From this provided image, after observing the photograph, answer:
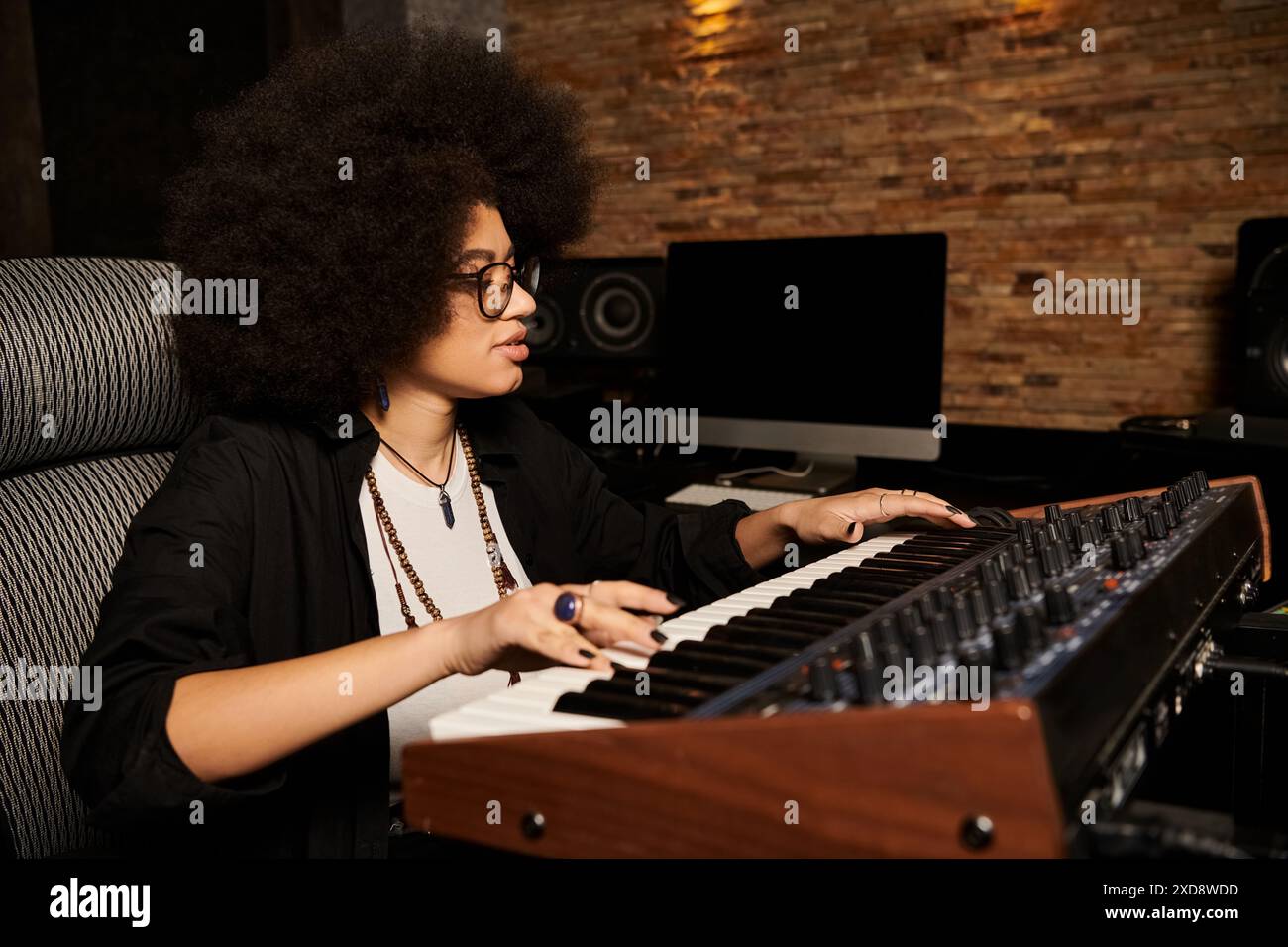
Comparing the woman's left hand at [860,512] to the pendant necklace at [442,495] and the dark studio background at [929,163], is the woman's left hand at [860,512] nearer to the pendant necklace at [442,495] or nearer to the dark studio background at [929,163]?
the pendant necklace at [442,495]

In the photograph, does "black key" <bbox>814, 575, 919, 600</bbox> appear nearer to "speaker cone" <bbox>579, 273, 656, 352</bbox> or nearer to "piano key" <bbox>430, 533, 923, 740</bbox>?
"piano key" <bbox>430, 533, 923, 740</bbox>

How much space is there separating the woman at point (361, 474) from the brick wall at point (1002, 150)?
A: 176 cm

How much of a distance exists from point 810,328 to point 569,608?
2085 mm

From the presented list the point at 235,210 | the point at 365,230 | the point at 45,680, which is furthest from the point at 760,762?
the point at 235,210

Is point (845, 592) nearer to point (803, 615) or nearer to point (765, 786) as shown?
point (803, 615)

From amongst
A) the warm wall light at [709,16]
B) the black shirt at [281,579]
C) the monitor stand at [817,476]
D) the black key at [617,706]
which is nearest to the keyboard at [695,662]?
the black key at [617,706]

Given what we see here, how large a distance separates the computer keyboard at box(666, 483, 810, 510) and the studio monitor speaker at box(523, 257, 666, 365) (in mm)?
Result: 746

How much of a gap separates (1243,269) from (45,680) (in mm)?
2591

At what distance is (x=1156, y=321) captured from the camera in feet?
10.2

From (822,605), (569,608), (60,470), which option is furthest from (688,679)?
(60,470)

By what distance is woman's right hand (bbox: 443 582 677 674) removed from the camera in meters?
0.96

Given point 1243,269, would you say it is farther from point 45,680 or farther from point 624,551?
point 45,680

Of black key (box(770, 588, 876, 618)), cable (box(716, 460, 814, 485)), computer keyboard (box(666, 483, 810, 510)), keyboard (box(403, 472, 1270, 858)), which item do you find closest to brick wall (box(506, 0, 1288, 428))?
cable (box(716, 460, 814, 485))

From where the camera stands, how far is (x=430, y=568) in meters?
1.60
